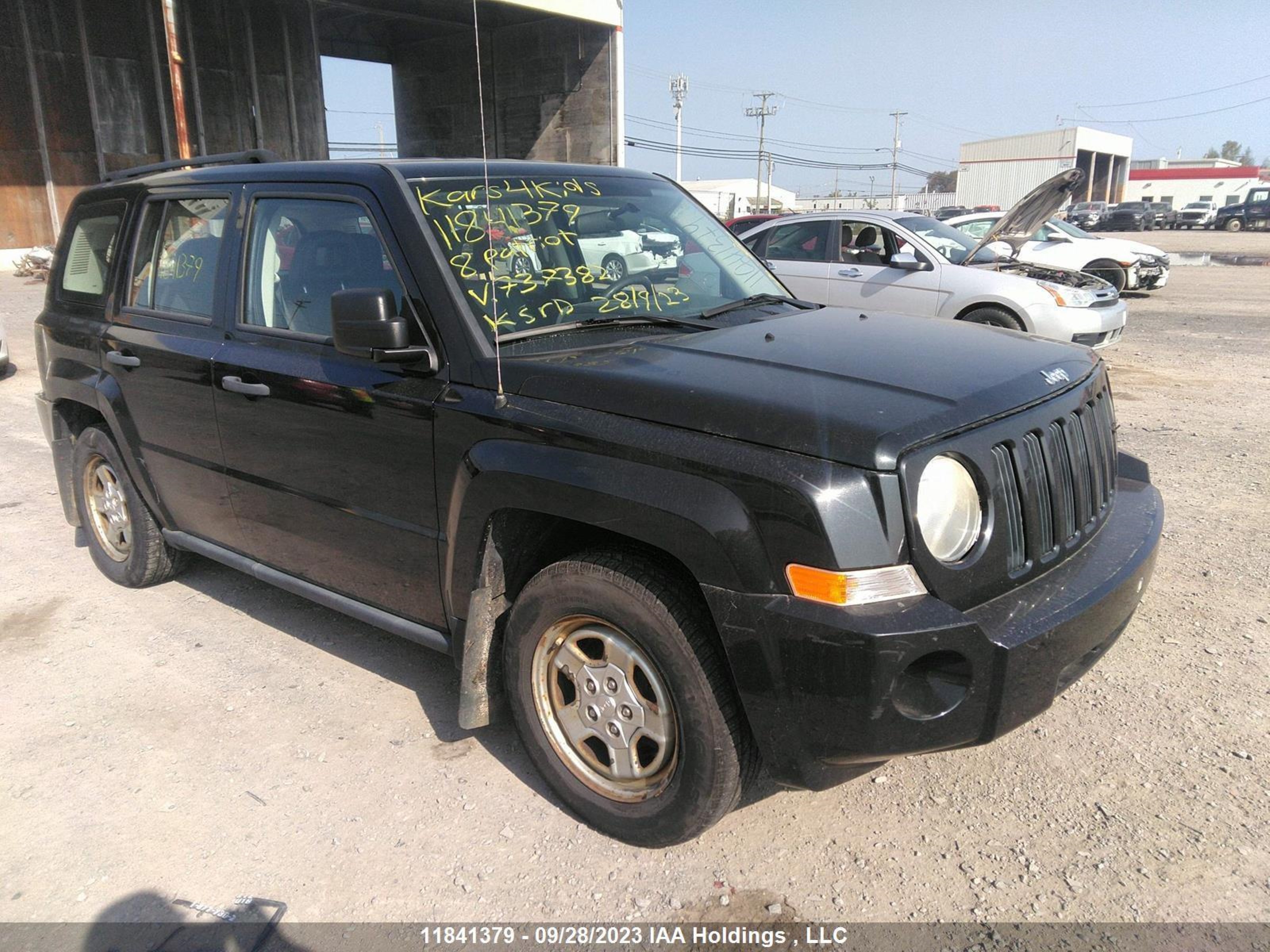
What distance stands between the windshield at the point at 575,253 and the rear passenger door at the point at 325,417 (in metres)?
0.23

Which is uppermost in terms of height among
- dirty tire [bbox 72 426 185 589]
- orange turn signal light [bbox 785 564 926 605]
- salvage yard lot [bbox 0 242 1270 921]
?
orange turn signal light [bbox 785 564 926 605]

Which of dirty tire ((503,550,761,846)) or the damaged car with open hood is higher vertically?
the damaged car with open hood

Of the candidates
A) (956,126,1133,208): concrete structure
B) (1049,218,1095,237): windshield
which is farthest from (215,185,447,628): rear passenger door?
(956,126,1133,208): concrete structure

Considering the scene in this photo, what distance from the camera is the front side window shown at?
321 cm

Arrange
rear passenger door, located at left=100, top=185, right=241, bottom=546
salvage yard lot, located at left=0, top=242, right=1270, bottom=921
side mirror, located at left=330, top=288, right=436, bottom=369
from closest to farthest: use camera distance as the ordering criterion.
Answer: salvage yard lot, located at left=0, top=242, right=1270, bottom=921
side mirror, located at left=330, top=288, right=436, bottom=369
rear passenger door, located at left=100, top=185, right=241, bottom=546

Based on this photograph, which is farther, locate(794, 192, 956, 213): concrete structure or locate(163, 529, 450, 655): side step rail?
locate(794, 192, 956, 213): concrete structure

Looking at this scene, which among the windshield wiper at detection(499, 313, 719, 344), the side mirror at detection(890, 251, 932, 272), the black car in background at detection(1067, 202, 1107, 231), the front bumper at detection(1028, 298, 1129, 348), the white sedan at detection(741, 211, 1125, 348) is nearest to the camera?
the windshield wiper at detection(499, 313, 719, 344)

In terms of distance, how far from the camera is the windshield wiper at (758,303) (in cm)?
346

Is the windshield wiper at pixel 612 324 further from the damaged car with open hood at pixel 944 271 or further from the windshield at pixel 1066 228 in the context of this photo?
the windshield at pixel 1066 228

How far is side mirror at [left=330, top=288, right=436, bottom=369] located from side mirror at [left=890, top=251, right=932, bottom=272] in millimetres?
7439

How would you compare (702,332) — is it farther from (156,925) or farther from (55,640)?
(55,640)

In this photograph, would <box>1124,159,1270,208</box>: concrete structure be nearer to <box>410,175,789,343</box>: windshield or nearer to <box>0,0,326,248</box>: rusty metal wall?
<box>0,0,326,248</box>: rusty metal wall

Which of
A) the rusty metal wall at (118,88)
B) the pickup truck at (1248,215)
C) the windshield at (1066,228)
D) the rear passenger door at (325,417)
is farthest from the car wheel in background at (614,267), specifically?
the pickup truck at (1248,215)

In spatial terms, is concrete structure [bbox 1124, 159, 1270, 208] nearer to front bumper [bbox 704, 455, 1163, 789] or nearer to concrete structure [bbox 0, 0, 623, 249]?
concrete structure [bbox 0, 0, 623, 249]
